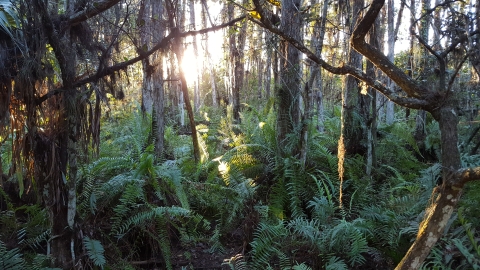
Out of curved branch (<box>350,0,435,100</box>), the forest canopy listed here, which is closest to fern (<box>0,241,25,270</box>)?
the forest canopy

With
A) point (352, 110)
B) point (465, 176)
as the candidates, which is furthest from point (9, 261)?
point (352, 110)

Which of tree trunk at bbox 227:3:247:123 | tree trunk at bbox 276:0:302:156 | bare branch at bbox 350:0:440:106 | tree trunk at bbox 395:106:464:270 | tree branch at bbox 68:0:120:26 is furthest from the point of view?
tree trunk at bbox 227:3:247:123

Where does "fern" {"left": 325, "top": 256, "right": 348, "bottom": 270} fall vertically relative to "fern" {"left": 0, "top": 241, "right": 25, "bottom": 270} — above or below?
below

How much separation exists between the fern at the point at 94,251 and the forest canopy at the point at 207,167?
1 cm

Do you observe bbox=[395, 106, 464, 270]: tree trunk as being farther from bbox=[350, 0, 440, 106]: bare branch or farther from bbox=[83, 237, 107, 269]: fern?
bbox=[83, 237, 107, 269]: fern

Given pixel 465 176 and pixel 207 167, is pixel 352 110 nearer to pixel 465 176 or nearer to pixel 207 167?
pixel 207 167

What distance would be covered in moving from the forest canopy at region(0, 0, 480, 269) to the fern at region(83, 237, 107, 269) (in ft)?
0.04

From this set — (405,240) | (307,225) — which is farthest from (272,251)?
(405,240)

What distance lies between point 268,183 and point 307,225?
1526mm

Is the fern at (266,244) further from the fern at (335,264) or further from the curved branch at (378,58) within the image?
the curved branch at (378,58)

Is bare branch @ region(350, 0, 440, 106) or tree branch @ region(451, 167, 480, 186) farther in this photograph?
bare branch @ region(350, 0, 440, 106)

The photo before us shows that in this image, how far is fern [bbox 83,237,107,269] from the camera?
10.9ft

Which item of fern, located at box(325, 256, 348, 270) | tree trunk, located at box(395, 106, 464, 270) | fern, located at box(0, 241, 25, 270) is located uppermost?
tree trunk, located at box(395, 106, 464, 270)

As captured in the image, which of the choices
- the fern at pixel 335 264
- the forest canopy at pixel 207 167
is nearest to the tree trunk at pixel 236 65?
the forest canopy at pixel 207 167
